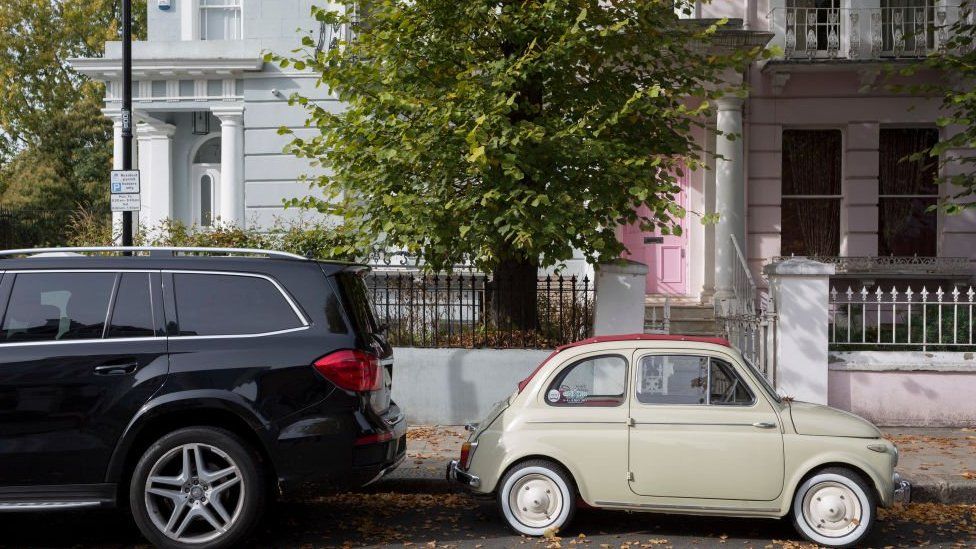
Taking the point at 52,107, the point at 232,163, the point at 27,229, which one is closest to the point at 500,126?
the point at 232,163

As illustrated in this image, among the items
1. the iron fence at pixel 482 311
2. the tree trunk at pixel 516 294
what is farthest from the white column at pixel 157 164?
the tree trunk at pixel 516 294

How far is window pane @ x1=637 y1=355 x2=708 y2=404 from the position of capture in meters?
6.45

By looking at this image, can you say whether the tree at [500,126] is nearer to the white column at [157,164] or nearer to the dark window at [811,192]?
the dark window at [811,192]

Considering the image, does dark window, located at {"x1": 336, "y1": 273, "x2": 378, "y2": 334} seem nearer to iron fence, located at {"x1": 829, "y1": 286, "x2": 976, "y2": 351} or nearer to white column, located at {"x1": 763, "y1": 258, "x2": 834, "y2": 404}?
white column, located at {"x1": 763, "y1": 258, "x2": 834, "y2": 404}

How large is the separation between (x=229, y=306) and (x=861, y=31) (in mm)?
12264

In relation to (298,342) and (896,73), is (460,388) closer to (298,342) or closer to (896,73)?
(298,342)

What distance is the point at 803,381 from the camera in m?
10.1

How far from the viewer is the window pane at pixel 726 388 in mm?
6395

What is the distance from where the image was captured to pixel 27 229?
24031 millimetres

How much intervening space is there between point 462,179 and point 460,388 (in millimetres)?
2492

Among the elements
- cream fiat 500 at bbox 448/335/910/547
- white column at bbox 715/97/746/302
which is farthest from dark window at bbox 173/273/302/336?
white column at bbox 715/97/746/302

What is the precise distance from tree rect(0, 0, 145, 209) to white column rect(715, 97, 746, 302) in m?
24.5

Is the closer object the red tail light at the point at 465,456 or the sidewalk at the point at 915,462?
the red tail light at the point at 465,456

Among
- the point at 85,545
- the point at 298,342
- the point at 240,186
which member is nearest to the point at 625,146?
the point at 298,342
